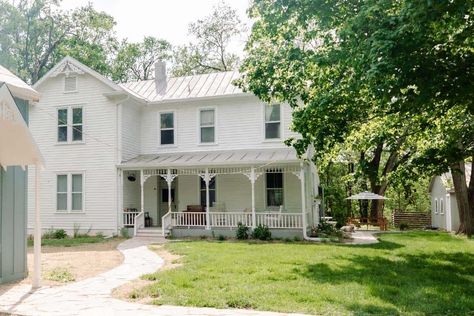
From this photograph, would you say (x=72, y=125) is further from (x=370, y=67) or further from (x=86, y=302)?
(x=370, y=67)

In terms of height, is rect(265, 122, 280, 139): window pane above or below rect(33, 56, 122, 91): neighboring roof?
below

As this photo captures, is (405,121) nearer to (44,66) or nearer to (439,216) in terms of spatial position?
(439,216)

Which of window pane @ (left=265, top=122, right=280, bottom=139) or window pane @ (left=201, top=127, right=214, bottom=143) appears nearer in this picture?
window pane @ (left=265, top=122, right=280, bottom=139)

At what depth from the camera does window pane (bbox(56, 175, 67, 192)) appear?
63.4ft

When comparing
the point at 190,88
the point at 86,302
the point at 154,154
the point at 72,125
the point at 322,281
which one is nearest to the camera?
the point at 86,302

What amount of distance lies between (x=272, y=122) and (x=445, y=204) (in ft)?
45.0

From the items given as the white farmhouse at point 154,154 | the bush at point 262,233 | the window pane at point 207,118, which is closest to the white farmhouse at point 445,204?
the white farmhouse at point 154,154

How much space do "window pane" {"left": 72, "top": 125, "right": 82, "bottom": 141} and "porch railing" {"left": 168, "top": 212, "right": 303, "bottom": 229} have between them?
18.7 feet

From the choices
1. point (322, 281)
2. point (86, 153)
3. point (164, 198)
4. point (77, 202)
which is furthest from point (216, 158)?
point (322, 281)

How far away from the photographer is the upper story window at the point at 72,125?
19.3 m

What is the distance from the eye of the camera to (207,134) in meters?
19.2

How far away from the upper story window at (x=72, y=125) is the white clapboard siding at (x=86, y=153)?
0.25 meters

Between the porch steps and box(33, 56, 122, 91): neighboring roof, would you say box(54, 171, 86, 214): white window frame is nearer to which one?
the porch steps

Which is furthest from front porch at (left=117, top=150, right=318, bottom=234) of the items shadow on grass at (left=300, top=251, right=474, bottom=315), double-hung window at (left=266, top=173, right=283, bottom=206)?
→ shadow on grass at (left=300, top=251, right=474, bottom=315)
